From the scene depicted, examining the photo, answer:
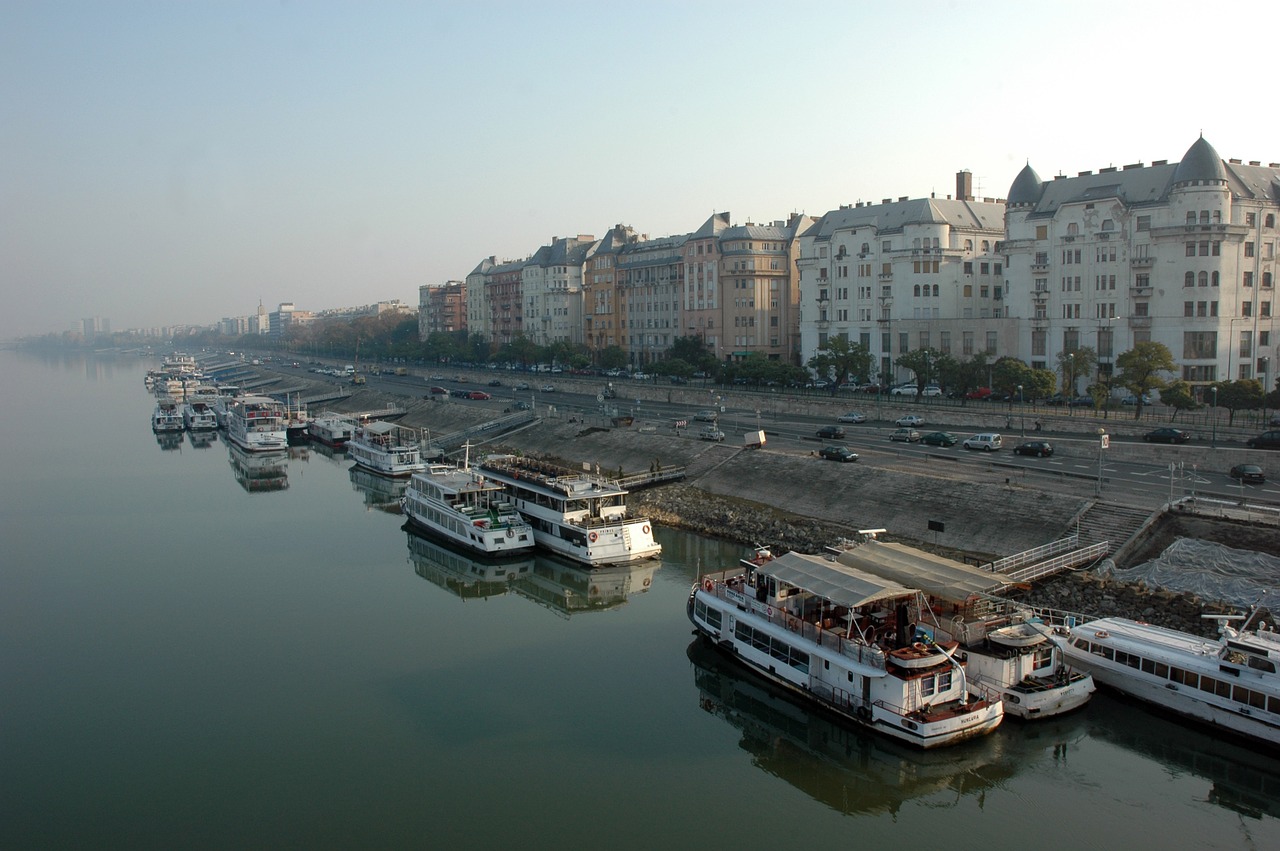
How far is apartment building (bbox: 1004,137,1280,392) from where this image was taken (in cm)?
5812

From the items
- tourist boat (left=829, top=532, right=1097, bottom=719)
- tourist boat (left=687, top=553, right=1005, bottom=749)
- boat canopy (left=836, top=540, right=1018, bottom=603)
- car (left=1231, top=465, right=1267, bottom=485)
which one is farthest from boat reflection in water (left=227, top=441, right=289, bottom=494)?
car (left=1231, top=465, right=1267, bottom=485)

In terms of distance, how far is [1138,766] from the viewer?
20.8 m

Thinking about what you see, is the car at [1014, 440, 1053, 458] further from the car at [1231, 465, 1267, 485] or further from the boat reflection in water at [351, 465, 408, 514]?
the boat reflection in water at [351, 465, 408, 514]

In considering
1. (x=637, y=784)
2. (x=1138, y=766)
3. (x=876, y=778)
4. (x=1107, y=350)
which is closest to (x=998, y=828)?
(x=876, y=778)

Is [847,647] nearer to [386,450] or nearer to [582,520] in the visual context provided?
[582,520]

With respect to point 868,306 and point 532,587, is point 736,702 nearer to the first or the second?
point 532,587

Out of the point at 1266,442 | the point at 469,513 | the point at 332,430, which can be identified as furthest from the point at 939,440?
the point at 332,430

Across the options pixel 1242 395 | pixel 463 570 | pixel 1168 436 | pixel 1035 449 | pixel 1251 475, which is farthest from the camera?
pixel 1242 395

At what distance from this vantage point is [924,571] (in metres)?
24.6

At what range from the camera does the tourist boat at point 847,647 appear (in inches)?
846

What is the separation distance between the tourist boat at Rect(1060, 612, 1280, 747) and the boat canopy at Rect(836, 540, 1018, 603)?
105 inches

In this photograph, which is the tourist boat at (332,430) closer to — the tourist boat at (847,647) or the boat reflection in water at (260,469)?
the boat reflection in water at (260,469)

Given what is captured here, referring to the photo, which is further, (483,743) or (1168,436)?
(1168,436)

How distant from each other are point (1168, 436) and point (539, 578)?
2903 centimetres
